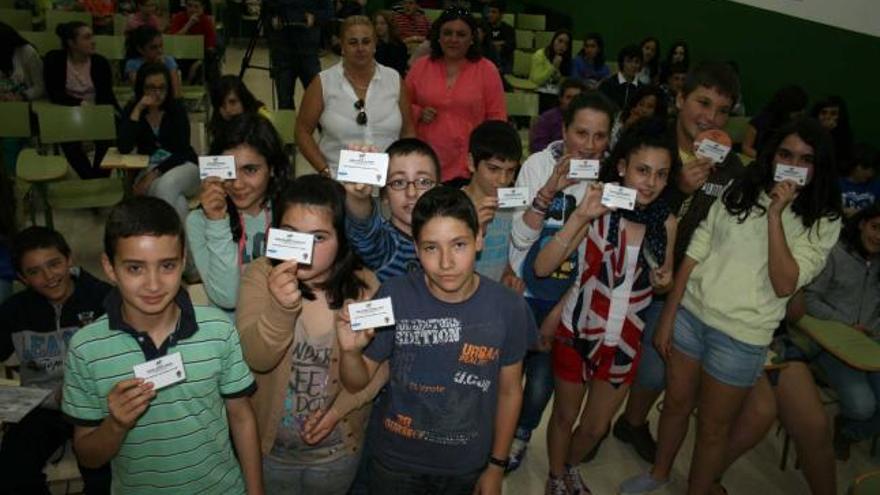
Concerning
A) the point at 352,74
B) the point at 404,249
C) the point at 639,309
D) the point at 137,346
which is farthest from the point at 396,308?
the point at 352,74

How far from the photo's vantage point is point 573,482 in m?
2.75

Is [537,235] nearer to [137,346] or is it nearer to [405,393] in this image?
[405,393]

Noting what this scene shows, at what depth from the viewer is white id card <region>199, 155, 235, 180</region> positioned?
2.14 meters

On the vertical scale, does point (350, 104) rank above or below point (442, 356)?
above

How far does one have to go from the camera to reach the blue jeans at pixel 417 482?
192cm

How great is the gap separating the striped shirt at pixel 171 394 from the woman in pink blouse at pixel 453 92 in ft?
6.50

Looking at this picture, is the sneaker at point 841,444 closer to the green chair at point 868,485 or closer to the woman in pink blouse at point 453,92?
the green chair at point 868,485

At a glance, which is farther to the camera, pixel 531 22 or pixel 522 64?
pixel 531 22

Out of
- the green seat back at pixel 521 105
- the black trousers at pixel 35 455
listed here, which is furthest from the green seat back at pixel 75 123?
the green seat back at pixel 521 105

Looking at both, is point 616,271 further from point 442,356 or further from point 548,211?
point 442,356

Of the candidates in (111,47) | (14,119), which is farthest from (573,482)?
(111,47)

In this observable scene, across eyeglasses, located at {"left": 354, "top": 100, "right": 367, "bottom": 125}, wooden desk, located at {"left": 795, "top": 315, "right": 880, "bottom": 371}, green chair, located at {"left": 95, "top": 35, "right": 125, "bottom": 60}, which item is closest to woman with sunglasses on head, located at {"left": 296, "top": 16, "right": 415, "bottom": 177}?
eyeglasses, located at {"left": 354, "top": 100, "right": 367, "bottom": 125}

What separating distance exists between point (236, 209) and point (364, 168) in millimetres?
532

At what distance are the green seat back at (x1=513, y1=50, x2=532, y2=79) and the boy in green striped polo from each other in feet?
25.3
